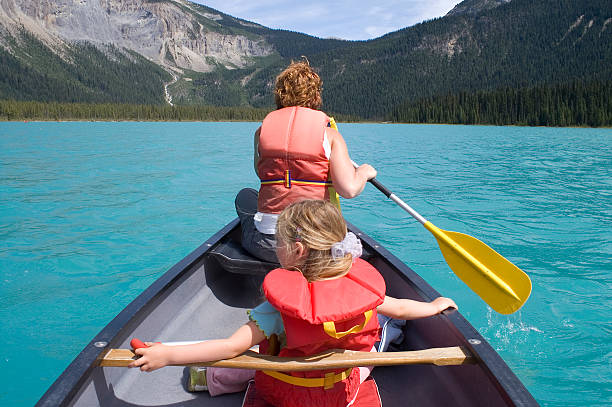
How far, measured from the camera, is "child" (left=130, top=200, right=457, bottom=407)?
5.57 feet

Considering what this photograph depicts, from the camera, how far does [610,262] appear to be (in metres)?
6.61

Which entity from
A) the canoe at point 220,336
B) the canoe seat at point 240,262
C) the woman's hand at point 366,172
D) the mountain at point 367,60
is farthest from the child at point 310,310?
the mountain at point 367,60

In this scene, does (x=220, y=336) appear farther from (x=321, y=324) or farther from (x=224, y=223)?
(x=224, y=223)

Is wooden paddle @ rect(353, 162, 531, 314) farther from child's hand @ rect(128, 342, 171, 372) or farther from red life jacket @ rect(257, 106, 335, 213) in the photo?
child's hand @ rect(128, 342, 171, 372)

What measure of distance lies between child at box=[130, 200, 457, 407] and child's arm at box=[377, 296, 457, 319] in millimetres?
128

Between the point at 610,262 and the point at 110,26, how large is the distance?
8277 inches

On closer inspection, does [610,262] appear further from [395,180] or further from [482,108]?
[482,108]

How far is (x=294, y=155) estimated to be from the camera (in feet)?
9.66

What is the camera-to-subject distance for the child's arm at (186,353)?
1.76 m

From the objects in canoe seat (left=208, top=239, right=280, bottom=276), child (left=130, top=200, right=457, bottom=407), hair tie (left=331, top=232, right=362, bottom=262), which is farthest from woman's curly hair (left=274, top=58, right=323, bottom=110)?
hair tie (left=331, top=232, right=362, bottom=262)

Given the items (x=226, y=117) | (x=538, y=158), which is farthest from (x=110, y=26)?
(x=538, y=158)

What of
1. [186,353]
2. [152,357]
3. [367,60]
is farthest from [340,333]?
[367,60]

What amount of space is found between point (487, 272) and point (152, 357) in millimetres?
2219

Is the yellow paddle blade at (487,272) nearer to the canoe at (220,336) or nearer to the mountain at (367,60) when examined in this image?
the canoe at (220,336)
